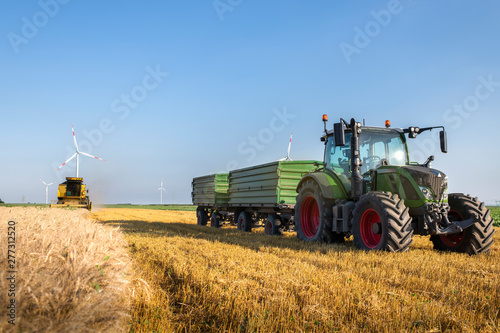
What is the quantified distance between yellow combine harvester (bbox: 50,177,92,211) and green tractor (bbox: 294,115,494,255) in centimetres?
2226

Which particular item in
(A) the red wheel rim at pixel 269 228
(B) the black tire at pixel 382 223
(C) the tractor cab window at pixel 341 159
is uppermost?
(C) the tractor cab window at pixel 341 159

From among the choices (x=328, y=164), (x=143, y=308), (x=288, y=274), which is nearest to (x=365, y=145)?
(x=328, y=164)

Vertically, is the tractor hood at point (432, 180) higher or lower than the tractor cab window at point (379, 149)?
lower

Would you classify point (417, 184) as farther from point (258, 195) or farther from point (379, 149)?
point (258, 195)

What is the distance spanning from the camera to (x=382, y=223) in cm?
707

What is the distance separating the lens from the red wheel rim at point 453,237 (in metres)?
8.05

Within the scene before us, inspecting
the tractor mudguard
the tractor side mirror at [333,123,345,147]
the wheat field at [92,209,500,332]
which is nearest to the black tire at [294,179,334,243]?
the tractor mudguard

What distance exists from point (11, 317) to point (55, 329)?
294mm

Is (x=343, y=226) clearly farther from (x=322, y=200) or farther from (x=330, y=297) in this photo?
(x=330, y=297)

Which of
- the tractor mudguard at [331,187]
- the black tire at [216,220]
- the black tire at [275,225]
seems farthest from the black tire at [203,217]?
the tractor mudguard at [331,187]

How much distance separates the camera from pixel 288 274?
5172 mm

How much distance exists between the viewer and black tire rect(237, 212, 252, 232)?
14.4m

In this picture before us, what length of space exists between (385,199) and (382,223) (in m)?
0.45

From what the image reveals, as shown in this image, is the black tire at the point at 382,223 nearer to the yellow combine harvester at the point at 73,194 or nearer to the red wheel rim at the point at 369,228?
the red wheel rim at the point at 369,228
